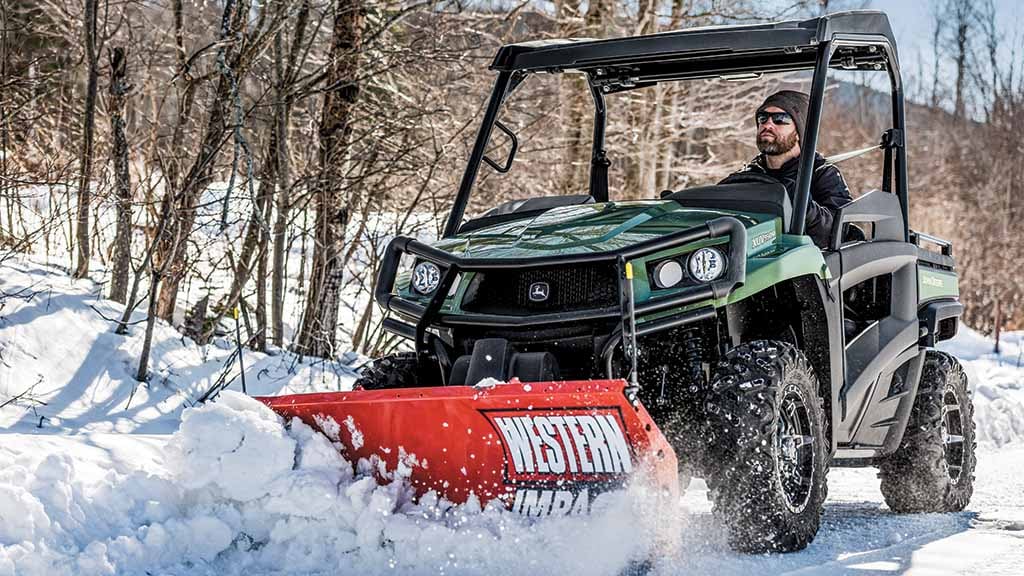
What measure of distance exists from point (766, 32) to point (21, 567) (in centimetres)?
341

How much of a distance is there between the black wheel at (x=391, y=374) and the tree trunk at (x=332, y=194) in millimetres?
4262

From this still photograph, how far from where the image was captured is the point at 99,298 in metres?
7.82

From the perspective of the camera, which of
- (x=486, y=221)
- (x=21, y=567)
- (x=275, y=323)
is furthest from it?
(x=275, y=323)

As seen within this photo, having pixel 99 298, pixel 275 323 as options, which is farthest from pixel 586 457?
pixel 275 323

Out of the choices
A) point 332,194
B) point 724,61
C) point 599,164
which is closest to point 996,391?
point 599,164

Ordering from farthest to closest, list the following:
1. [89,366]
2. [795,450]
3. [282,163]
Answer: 1. [282,163]
2. [89,366]
3. [795,450]

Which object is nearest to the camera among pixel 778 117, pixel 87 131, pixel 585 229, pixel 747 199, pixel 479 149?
pixel 585 229

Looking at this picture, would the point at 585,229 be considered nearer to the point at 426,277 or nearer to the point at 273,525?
the point at 426,277

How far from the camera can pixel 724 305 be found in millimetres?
4488

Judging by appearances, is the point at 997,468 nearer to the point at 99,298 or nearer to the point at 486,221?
the point at 486,221

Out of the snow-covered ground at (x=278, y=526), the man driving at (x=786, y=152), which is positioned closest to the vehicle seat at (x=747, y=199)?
the man driving at (x=786, y=152)

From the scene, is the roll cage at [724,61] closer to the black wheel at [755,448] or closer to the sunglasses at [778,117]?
the sunglasses at [778,117]

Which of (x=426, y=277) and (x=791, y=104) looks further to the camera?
(x=791, y=104)

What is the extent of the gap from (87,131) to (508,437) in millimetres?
4918
